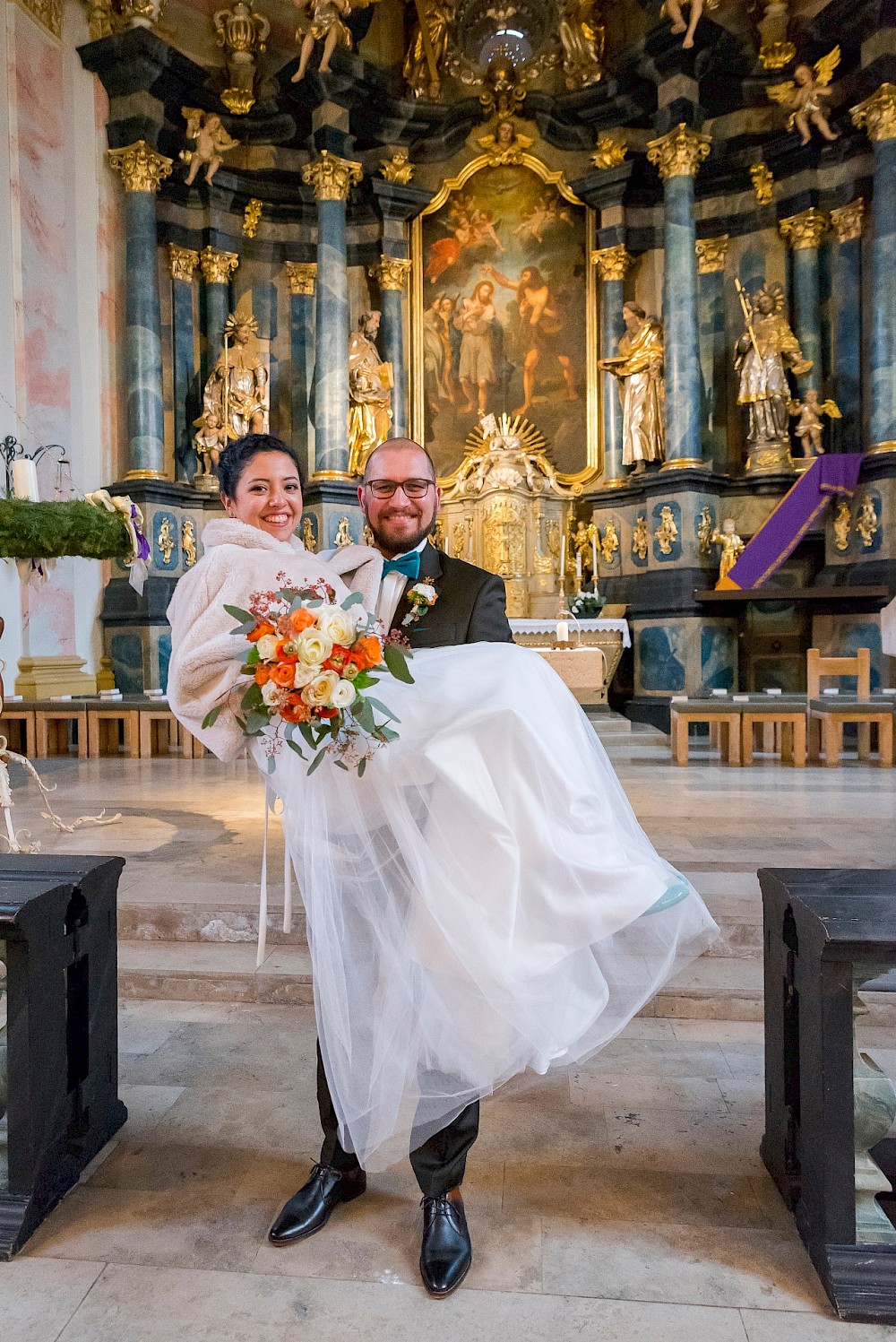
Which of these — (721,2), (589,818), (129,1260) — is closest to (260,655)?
(589,818)

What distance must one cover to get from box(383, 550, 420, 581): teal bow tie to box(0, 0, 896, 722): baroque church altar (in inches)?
323

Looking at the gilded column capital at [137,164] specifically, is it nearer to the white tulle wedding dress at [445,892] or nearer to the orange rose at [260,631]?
the white tulle wedding dress at [445,892]

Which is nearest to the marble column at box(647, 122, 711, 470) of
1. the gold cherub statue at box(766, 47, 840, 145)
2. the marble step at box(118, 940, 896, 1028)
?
the gold cherub statue at box(766, 47, 840, 145)

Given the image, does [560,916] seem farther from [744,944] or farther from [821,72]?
[821,72]

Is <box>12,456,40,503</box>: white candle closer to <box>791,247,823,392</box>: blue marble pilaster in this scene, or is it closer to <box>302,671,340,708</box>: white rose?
<box>302,671,340,708</box>: white rose

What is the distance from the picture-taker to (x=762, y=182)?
440 inches

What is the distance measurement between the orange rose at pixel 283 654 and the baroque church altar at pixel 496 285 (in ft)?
28.8

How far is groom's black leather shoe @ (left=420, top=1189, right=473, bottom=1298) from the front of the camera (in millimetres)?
1843

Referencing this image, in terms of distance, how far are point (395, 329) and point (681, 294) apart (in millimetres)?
3853

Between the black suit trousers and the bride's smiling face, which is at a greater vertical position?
the bride's smiling face

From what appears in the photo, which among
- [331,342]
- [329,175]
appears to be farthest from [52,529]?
[329,175]

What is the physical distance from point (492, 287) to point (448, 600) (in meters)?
11.3

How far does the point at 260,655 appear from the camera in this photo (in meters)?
1.74

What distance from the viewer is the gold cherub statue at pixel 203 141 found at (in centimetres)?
1126
